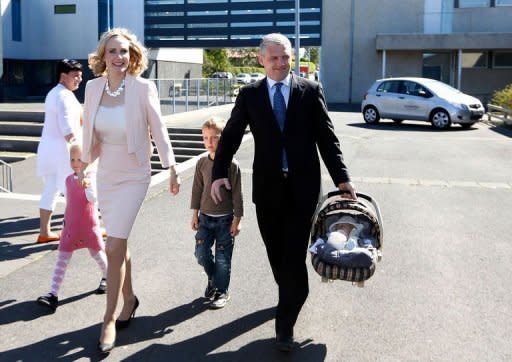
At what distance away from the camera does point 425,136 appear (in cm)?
1745

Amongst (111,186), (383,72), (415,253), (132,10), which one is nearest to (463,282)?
(415,253)

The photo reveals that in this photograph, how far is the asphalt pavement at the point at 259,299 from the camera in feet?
13.0

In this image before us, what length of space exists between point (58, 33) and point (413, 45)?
1958 centimetres

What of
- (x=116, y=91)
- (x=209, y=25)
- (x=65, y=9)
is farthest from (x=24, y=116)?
(x=65, y=9)

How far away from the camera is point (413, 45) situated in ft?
101

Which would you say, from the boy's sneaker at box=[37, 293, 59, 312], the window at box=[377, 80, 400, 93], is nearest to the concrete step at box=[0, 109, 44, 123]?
the window at box=[377, 80, 400, 93]

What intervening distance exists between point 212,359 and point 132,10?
34070mm

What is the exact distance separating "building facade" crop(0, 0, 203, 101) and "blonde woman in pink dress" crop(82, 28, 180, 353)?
106 ft

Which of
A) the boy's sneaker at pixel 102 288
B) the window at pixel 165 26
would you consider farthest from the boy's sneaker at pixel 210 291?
the window at pixel 165 26

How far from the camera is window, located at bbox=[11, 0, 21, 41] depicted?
112 ft

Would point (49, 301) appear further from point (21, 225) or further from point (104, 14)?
point (104, 14)

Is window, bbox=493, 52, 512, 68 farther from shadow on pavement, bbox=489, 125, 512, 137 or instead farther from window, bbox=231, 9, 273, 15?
shadow on pavement, bbox=489, 125, 512, 137

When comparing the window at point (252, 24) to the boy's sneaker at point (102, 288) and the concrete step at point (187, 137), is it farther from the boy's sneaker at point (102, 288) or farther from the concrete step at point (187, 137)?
the boy's sneaker at point (102, 288)

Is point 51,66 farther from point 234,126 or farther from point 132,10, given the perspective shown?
point 234,126
